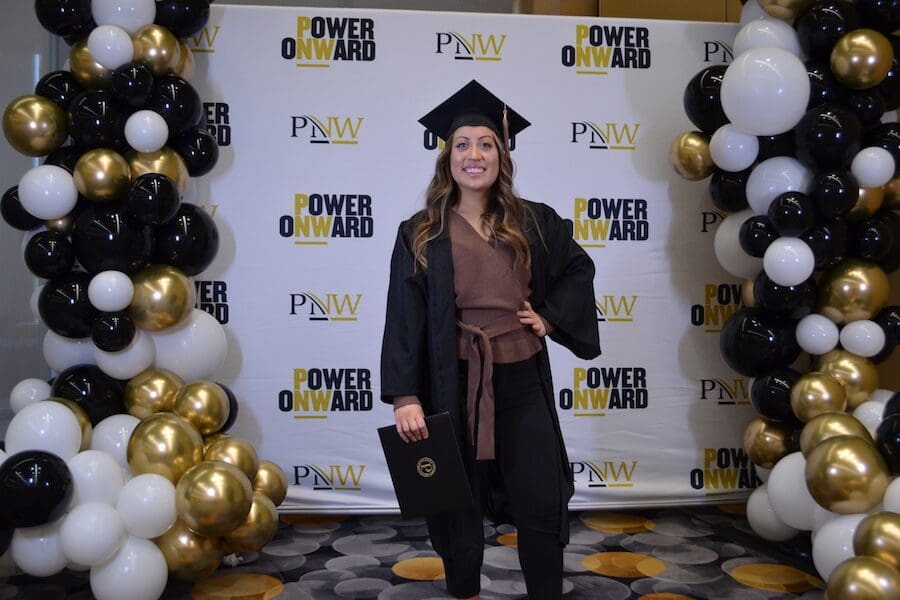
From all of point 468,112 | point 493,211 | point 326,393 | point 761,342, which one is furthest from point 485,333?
point 326,393

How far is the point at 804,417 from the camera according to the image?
298 centimetres

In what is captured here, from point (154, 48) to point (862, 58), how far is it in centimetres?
241

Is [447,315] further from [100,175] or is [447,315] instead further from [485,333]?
[100,175]

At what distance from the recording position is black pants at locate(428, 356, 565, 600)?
2424 millimetres

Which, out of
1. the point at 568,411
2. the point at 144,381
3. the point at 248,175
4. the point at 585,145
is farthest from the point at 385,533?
the point at 585,145

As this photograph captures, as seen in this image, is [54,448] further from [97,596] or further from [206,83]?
[206,83]

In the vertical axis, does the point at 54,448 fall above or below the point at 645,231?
below

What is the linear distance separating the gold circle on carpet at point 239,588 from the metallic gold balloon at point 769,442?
1.78 metres

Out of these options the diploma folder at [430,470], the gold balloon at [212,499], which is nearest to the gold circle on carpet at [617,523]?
the diploma folder at [430,470]

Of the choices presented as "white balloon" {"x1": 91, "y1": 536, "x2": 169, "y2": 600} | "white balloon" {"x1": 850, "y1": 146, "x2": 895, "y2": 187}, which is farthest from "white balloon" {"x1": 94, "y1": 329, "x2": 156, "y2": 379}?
"white balloon" {"x1": 850, "y1": 146, "x2": 895, "y2": 187}

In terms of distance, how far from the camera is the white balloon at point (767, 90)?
9.66 ft

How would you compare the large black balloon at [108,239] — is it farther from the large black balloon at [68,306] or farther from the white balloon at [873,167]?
the white balloon at [873,167]

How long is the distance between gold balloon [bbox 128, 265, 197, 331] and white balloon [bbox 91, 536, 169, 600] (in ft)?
2.37

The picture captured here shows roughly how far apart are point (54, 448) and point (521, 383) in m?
1.47
